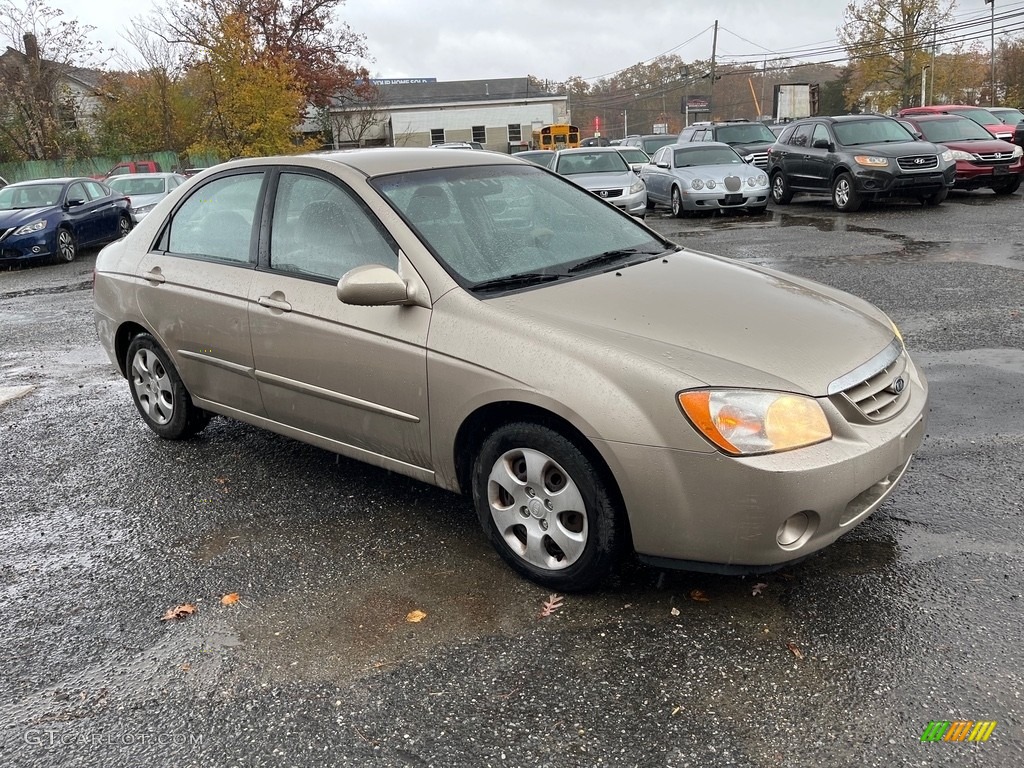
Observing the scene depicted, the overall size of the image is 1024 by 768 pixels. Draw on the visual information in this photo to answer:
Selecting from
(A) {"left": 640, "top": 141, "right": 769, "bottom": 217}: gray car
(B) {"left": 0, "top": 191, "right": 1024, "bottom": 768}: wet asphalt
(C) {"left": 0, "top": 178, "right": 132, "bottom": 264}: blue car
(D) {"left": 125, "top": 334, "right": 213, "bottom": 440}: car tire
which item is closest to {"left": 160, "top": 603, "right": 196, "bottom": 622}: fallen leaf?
(B) {"left": 0, "top": 191, "right": 1024, "bottom": 768}: wet asphalt

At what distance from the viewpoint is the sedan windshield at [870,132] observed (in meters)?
15.4

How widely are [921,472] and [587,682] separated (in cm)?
234

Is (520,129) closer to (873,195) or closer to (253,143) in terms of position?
(253,143)

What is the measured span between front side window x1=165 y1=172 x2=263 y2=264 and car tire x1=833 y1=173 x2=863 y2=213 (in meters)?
13.2

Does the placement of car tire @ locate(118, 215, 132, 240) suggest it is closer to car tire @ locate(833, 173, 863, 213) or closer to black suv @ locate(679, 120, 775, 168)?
black suv @ locate(679, 120, 775, 168)

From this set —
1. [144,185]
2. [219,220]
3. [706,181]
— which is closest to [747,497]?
[219,220]

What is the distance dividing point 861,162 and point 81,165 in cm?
3386

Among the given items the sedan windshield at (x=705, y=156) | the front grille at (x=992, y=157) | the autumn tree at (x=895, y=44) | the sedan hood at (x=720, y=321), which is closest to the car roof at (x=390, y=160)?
the sedan hood at (x=720, y=321)

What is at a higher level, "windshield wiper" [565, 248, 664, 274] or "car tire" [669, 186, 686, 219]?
"car tire" [669, 186, 686, 219]

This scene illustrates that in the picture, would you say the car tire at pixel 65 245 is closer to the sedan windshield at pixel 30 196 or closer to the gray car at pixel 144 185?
the sedan windshield at pixel 30 196

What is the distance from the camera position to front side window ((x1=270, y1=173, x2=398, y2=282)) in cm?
379

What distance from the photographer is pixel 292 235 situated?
4.15 meters

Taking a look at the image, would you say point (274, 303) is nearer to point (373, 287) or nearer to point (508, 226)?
point (373, 287)

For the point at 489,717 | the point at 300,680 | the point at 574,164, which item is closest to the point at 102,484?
the point at 300,680
